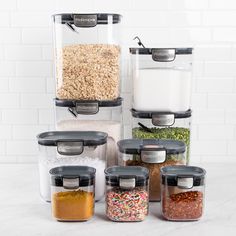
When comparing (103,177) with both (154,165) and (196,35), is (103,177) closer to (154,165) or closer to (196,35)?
(154,165)

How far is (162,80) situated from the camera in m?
2.00

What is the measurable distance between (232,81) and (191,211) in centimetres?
87

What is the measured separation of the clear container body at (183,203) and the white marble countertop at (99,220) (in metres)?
0.02

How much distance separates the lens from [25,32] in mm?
2287

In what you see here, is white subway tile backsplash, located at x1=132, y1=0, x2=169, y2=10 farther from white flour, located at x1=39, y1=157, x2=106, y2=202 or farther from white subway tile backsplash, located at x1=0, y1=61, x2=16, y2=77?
white flour, located at x1=39, y1=157, x2=106, y2=202

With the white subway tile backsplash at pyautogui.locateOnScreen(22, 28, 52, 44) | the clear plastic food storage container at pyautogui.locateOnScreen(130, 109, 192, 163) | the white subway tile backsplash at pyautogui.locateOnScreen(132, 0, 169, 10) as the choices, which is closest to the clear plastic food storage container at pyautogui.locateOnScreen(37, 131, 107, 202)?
the clear plastic food storage container at pyautogui.locateOnScreen(130, 109, 192, 163)

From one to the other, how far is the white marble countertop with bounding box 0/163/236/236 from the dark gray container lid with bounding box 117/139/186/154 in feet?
0.63

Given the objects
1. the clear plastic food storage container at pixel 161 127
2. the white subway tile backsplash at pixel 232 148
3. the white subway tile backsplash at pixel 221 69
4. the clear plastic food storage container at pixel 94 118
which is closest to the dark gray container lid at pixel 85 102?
the clear plastic food storage container at pixel 94 118

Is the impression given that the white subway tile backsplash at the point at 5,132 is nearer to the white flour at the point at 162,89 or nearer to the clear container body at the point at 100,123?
the clear container body at the point at 100,123

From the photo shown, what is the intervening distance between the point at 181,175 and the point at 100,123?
1.61 ft

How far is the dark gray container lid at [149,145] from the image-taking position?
1.78 meters

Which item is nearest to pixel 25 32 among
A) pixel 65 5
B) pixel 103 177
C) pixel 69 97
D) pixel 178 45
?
pixel 65 5

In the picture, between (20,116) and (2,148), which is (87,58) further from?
(2,148)

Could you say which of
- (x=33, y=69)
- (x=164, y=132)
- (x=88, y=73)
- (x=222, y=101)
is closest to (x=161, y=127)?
(x=164, y=132)
